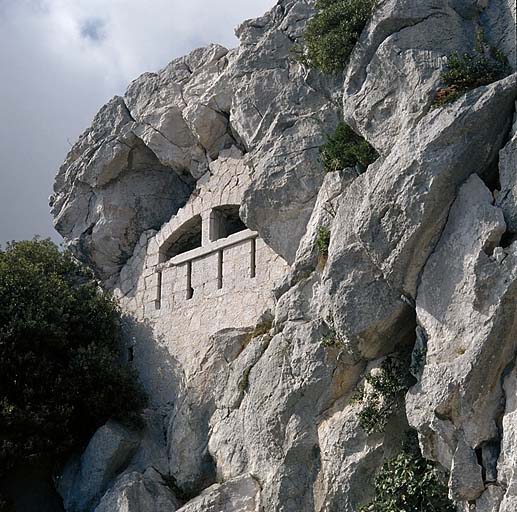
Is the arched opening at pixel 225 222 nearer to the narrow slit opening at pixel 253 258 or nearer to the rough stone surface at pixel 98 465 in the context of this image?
the narrow slit opening at pixel 253 258

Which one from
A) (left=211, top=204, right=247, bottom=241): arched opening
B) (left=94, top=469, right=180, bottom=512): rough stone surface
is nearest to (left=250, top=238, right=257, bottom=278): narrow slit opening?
(left=211, top=204, right=247, bottom=241): arched opening

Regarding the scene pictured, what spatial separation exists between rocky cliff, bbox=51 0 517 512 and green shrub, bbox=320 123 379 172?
0.25m

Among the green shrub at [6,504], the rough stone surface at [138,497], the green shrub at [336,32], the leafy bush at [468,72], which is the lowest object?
the rough stone surface at [138,497]

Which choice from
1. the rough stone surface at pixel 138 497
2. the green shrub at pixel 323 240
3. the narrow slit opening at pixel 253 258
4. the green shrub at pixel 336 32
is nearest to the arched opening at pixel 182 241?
the narrow slit opening at pixel 253 258

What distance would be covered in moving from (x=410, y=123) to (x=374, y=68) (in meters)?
1.62

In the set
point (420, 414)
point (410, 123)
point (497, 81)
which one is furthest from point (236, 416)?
point (497, 81)

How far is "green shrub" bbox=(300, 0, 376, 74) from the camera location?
55.3 feet

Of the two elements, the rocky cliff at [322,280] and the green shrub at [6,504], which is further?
the green shrub at [6,504]

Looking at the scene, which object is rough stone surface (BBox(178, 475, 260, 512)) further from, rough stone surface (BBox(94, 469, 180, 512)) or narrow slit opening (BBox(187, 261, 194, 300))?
Result: narrow slit opening (BBox(187, 261, 194, 300))

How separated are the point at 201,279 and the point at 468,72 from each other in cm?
770

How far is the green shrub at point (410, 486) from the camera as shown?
1291cm

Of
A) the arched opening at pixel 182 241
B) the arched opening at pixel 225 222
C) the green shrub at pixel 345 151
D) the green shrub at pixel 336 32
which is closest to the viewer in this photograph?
the green shrub at pixel 345 151

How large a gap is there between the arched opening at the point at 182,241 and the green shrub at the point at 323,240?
210 inches

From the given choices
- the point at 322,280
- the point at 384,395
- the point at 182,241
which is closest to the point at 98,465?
the point at 182,241
